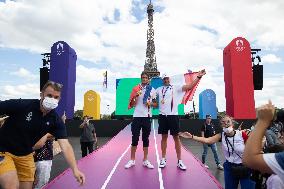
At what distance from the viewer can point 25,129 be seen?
3854mm

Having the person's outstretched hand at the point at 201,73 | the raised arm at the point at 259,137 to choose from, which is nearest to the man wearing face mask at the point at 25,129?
the raised arm at the point at 259,137

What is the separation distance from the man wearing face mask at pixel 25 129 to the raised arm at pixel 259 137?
222 cm

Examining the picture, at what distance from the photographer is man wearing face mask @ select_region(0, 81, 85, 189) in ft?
12.2

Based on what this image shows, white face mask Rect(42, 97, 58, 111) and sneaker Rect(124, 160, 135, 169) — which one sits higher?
white face mask Rect(42, 97, 58, 111)

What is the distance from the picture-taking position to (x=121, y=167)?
7.12 metres

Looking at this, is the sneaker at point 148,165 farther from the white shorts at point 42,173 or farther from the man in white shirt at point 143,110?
the white shorts at point 42,173

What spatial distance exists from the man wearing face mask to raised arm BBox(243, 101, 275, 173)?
2220 millimetres

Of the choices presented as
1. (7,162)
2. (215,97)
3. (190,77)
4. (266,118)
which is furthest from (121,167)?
(215,97)

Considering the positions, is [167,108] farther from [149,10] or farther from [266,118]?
[149,10]

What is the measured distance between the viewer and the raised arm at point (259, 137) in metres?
1.93

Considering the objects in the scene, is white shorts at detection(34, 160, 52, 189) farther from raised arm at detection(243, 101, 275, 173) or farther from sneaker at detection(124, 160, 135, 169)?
raised arm at detection(243, 101, 275, 173)

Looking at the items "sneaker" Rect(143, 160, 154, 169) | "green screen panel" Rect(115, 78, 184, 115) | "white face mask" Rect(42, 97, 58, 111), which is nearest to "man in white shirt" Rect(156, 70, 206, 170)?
"sneaker" Rect(143, 160, 154, 169)

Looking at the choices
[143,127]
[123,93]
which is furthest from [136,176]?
[123,93]

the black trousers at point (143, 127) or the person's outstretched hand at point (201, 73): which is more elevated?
the person's outstretched hand at point (201, 73)
